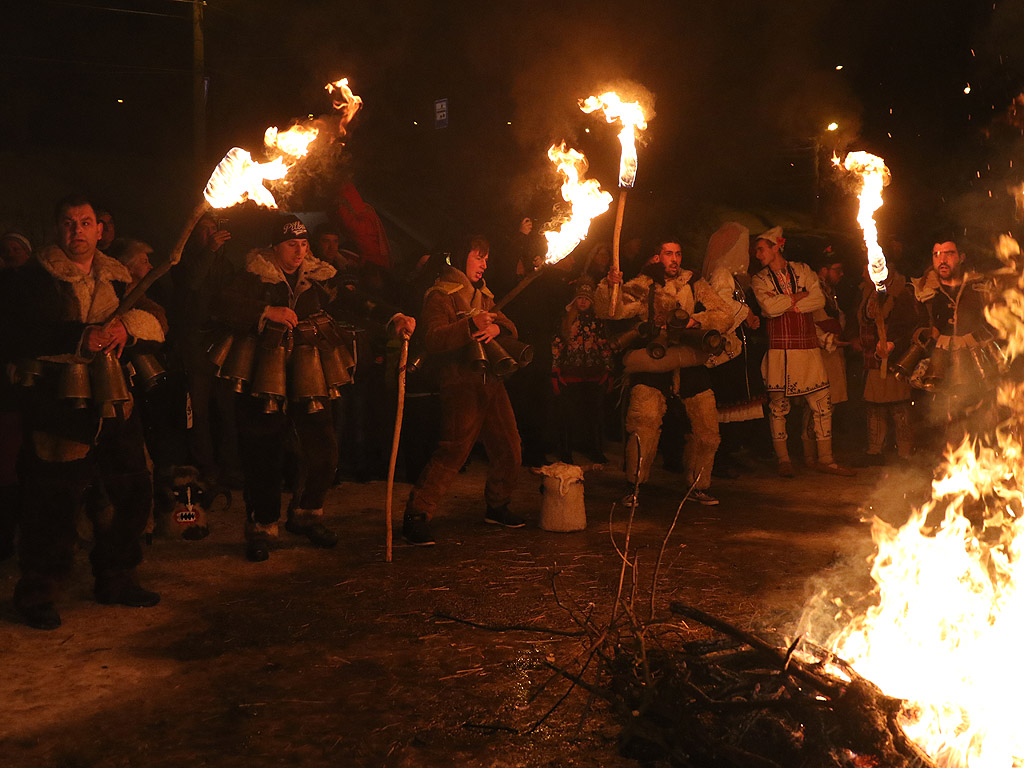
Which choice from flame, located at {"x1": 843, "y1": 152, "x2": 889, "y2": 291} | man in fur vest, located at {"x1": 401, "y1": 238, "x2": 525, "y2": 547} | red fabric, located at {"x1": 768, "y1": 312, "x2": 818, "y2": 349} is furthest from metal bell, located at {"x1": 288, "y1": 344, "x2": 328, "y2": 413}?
red fabric, located at {"x1": 768, "y1": 312, "x2": 818, "y2": 349}

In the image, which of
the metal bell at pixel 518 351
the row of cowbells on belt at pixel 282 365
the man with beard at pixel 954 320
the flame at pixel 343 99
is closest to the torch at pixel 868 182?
the man with beard at pixel 954 320

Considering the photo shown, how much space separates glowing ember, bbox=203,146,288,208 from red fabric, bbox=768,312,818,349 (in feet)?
19.6

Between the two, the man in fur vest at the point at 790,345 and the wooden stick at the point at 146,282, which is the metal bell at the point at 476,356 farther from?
the man in fur vest at the point at 790,345

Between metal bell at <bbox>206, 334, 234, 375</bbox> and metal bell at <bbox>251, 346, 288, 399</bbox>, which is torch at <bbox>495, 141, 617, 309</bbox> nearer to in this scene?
metal bell at <bbox>251, 346, 288, 399</bbox>

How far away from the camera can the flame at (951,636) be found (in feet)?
11.4

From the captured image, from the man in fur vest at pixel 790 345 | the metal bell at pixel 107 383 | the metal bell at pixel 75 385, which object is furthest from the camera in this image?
the man in fur vest at pixel 790 345

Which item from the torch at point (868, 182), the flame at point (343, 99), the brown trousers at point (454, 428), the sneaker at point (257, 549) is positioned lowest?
the sneaker at point (257, 549)

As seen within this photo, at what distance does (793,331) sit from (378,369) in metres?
4.25

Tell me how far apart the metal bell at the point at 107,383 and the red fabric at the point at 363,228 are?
4.55 metres

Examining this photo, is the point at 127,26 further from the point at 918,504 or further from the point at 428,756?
the point at 428,756

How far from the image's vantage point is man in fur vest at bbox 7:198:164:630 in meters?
5.07

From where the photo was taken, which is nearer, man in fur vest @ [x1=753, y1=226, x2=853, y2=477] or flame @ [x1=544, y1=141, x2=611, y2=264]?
flame @ [x1=544, y1=141, x2=611, y2=264]

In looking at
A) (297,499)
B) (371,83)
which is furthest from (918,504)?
(371,83)

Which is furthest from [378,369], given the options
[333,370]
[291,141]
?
[291,141]
